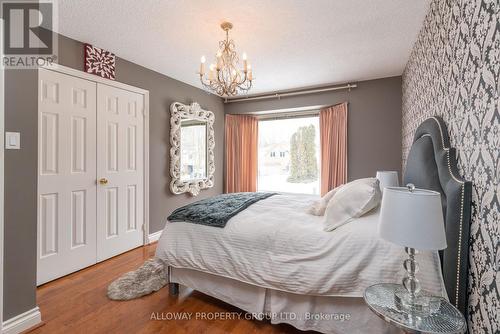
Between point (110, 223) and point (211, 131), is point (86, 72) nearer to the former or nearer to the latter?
point (110, 223)

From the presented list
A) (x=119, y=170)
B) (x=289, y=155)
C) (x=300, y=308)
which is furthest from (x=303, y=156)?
(x=300, y=308)

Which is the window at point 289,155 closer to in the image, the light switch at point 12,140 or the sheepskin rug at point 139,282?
the sheepskin rug at point 139,282

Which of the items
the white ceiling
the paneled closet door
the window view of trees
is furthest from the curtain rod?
the paneled closet door

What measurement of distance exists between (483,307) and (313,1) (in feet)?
7.11

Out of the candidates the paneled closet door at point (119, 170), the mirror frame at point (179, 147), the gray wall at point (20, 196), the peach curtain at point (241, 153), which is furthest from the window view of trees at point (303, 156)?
the gray wall at point (20, 196)

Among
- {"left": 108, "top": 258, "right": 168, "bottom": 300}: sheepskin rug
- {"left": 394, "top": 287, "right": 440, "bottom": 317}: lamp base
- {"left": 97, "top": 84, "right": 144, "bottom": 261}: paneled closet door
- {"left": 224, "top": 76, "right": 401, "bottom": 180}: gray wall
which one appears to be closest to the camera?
{"left": 394, "top": 287, "right": 440, "bottom": 317}: lamp base

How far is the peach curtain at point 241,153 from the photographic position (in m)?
4.73

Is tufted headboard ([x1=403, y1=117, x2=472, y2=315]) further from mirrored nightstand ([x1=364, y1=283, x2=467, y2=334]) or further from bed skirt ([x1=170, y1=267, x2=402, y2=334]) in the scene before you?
bed skirt ([x1=170, y1=267, x2=402, y2=334])

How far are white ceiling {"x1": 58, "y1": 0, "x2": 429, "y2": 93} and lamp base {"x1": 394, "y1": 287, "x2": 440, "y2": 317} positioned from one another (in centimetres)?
208

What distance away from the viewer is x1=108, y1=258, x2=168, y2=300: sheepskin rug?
2111 mm

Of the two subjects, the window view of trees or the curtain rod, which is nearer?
the curtain rod

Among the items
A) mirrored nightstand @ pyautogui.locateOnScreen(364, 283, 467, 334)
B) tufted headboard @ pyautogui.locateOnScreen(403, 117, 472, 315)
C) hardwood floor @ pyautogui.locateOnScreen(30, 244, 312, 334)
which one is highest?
tufted headboard @ pyautogui.locateOnScreen(403, 117, 472, 315)

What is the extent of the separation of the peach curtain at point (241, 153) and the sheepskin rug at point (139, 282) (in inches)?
94.8

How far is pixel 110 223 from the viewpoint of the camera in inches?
116
